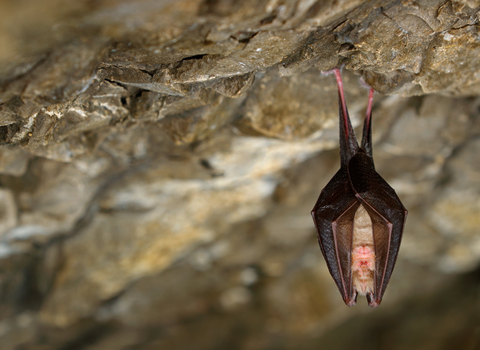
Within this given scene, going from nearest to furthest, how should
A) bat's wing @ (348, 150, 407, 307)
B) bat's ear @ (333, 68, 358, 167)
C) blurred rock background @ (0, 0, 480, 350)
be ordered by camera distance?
blurred rock background @ (0, 0, 480, 350)
bat's wing @ (348, 150, 407, 307)
bat's ear @ (333, 68, 358, 167)

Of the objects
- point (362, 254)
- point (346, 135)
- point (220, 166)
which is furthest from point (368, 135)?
point (220, 166)

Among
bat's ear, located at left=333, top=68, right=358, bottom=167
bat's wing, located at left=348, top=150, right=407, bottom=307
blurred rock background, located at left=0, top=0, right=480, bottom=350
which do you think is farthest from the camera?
bat's ear, located at left=333, top=68, right=358, bottom=167

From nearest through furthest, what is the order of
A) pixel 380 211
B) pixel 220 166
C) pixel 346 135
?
pixel 380 211 → pixel 346 135 → pixel 220 166

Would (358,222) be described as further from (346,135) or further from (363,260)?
(346,135)

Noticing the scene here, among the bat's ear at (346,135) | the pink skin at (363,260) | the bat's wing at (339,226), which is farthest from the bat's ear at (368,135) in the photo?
the pink skin at (363,260)

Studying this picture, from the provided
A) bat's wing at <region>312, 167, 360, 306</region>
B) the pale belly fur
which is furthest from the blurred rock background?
the pale belly fur

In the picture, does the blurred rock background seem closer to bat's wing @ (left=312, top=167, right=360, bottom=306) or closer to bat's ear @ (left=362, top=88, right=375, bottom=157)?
bat's ear @ (left=362, top=88, right=375, bottom=157)
